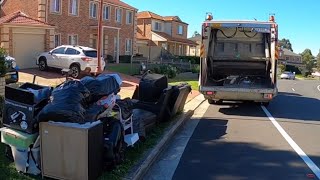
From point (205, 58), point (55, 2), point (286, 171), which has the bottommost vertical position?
point (286, 171)

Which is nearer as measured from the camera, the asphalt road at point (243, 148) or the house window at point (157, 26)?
the asphalt road at point (243, 148)

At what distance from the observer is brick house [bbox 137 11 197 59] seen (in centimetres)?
5706

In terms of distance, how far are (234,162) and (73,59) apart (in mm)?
18776

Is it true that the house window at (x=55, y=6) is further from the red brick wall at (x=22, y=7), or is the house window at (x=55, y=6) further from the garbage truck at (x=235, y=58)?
the garbage truck at (x=235, y=58)

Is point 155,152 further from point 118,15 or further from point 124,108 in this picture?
point 118,15

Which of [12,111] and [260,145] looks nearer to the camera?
[12,111]

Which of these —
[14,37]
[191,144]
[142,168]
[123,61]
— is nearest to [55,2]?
[14,37]

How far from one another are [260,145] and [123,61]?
3442cm

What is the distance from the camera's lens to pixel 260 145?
9320 millimetres

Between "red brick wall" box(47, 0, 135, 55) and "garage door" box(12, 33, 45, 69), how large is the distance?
4.44 meters

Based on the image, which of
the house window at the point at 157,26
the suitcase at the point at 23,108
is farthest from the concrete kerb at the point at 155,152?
the house window at the point at 157,26

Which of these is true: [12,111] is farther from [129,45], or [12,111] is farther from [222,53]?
[129,45]

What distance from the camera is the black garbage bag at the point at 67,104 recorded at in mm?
5715

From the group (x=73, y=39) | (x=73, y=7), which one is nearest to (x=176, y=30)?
(x=73, y=39)
